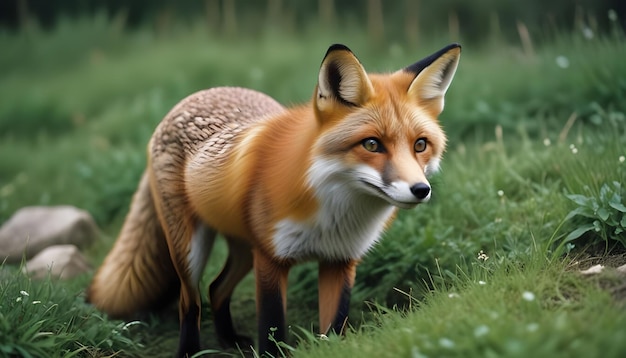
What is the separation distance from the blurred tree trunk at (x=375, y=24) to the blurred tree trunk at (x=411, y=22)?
30 centimetres

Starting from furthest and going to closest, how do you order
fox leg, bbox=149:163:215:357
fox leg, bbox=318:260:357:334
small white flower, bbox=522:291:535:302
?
fox leg, bbox=149:163:215:357 < fox leg, bbox=318:260:357:334 < small white flower, bbox=522:291:535:302

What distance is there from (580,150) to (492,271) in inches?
57.9

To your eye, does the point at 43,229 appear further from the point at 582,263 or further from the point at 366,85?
the point at 582,263

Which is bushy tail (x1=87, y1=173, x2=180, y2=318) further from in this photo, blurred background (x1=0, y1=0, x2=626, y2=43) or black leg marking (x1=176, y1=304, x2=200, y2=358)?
blurred background (x1=0, y1=0, x2=626, y2=43)

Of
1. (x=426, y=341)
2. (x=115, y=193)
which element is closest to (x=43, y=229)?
(x=115, y=193)

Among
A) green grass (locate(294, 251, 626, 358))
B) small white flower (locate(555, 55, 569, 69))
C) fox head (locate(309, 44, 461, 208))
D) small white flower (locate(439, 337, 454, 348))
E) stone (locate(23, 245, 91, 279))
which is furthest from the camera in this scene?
small white flower (locate(555, 55, 569, 69))

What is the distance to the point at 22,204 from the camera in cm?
658

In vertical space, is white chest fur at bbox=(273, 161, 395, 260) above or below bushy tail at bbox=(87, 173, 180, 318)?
above

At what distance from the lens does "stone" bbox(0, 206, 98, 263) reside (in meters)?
5.48

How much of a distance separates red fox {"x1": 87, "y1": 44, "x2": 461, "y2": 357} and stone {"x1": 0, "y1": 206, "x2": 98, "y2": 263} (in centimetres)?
150

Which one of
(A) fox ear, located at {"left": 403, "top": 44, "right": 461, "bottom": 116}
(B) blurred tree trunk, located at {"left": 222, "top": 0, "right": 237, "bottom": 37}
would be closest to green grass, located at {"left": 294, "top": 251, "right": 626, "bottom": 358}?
(A) fox ear, located at {"left": 403, "top": 44, "right": 461, "bottom": 116}

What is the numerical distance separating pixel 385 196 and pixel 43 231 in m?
3.52

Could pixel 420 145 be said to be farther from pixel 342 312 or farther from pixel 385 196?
pixel 342 312

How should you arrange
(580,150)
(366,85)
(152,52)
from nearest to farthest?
(366,85)
(580,150)
(152,52)
